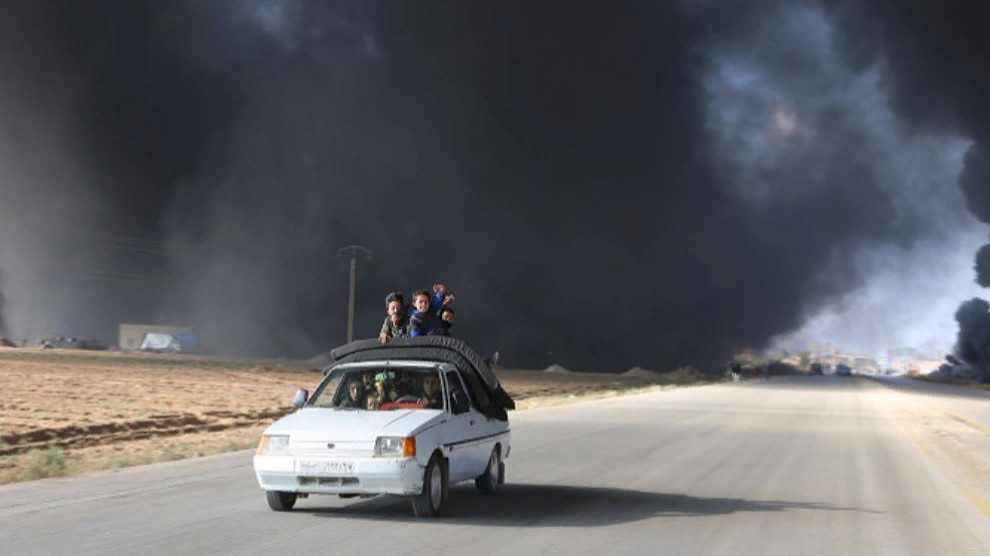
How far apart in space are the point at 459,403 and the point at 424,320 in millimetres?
1943

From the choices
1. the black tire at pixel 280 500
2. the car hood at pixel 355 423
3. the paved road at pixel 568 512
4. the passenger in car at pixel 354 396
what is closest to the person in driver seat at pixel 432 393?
the car hood at pixel 355 423

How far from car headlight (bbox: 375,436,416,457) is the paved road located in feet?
2.09

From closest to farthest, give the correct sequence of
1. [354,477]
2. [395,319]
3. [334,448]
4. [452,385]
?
[354,477]
[334,448]
[452,385]
[395,319]

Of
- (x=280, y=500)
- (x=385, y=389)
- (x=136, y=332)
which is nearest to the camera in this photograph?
(x=280, y=500)

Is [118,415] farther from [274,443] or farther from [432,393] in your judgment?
[274,443]

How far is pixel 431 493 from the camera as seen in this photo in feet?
38.6

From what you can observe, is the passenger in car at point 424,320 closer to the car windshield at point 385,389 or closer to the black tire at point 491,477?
the black tire at point 491,477

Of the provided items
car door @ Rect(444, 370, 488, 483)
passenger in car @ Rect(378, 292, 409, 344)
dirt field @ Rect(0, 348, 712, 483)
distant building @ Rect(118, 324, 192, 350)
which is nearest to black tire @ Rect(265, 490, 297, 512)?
car door @ Rect(444, 370, 488, 483)

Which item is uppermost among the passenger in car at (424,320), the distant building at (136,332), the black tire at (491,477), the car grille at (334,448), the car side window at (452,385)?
the distant building at (136,332)

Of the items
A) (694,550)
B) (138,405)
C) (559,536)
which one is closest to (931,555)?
(694,550)

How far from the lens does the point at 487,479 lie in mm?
13859

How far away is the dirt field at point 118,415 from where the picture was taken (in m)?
19.9

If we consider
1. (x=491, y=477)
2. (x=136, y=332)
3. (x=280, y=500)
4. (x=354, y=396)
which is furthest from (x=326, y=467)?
(x=136, y=332)

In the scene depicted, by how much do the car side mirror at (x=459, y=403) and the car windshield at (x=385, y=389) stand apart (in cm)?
12
